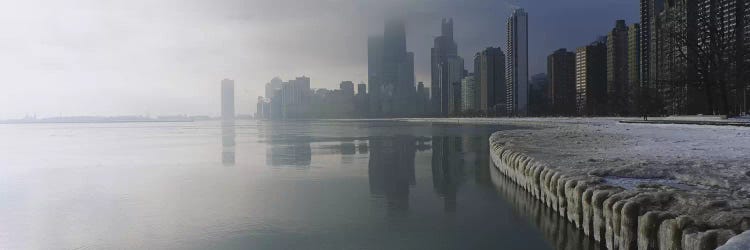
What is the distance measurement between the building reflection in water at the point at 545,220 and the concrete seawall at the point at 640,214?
21 cm

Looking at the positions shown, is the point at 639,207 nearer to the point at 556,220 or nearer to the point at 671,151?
the point at 556,220

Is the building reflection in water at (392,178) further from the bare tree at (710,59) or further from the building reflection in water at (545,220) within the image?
the bare tree at (710,59)

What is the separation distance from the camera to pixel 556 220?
17.0 m

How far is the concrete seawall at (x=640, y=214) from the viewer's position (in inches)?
355

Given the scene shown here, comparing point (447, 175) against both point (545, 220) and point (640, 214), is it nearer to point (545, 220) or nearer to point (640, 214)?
point (545, 220)

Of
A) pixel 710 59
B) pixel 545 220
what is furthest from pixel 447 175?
pixel 710 59

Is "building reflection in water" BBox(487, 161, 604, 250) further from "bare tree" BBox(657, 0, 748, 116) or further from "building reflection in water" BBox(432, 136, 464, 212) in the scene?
"bare tree" BBox(657, 0, 748, 116)

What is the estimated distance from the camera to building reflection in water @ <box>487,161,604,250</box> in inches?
572

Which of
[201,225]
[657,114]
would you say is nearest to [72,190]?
[201,225]

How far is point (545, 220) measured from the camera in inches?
688

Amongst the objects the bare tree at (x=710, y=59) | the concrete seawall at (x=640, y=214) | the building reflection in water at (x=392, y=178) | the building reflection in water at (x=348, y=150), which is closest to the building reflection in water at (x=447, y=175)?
the building reflection in water at (x=392, y=178)

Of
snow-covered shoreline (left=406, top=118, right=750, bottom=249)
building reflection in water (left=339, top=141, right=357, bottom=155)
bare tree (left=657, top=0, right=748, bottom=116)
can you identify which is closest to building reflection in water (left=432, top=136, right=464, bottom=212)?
snow-covered shoreline (left=406, top=118, right=750, bottom=249)

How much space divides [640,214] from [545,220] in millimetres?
6684

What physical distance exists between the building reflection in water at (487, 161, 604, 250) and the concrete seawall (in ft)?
0.69
